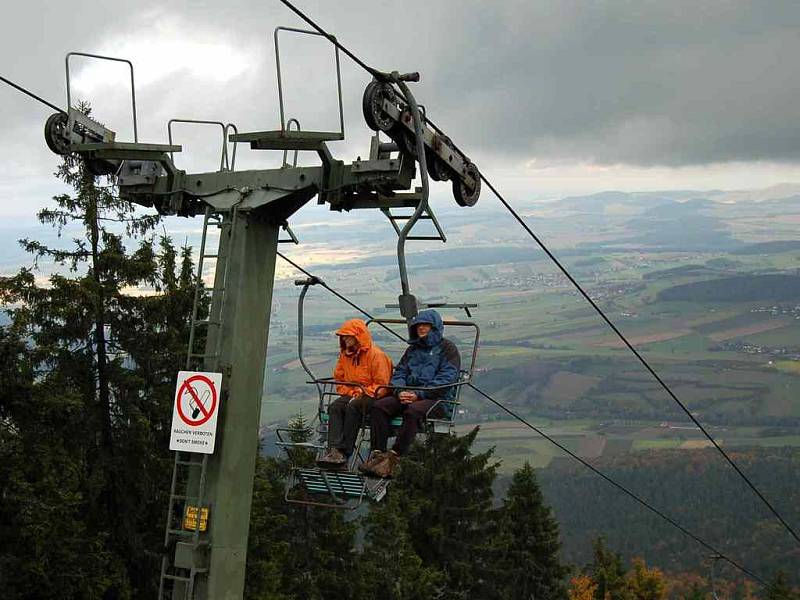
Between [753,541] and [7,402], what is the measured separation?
12388 cm

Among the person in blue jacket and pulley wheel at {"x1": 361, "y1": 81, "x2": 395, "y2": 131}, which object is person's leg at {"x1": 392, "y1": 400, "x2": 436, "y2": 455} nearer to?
the person in blue jacket

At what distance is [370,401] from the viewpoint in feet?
32.0

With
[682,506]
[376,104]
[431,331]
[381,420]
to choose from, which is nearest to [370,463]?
[381,420]

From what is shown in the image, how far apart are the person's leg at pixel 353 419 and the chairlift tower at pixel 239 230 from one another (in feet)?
6.76

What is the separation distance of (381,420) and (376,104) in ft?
11.5

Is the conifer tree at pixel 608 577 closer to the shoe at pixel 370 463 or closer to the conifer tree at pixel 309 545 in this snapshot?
the conifer tree at pixel 309 545

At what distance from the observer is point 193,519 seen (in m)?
7.10

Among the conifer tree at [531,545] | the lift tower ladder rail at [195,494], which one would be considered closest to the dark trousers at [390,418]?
the lift tower ladder rail at [195,494]

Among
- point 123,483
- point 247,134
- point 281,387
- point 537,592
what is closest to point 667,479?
point 281,387

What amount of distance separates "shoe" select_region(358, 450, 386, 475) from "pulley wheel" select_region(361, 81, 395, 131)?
3210 millimetres

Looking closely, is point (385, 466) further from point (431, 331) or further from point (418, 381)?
point (431, 331)

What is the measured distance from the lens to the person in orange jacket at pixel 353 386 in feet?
31.7

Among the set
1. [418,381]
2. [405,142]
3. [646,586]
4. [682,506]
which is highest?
[682,506]

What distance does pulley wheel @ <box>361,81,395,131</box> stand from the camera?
7.24 meters
